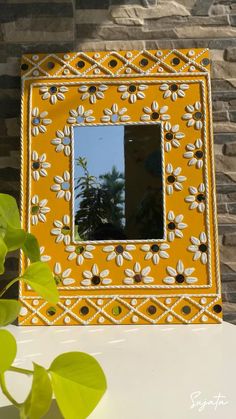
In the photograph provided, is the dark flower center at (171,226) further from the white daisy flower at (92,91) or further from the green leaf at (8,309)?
the green leaf at (8,309)

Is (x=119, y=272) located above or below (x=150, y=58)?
below

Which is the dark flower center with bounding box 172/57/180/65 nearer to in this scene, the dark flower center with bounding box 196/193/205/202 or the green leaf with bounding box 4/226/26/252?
the dark flower center with bounding box 196/193/205/202

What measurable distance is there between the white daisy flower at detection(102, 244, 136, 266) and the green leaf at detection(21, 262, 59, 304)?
448 millimetres

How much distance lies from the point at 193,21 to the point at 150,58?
19cm

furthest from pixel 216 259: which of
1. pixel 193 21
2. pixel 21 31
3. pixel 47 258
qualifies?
pixel 21 31

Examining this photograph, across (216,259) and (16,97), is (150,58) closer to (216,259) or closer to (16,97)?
(16,97)

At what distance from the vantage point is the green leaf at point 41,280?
463mm

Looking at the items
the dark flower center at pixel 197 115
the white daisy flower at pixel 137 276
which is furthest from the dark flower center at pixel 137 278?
the dark flower center at pixel 197 115

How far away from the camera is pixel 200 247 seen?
0.91m

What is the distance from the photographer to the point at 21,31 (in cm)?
105

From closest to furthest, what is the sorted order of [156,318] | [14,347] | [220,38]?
[14,347]
[156,318]
[220,38]

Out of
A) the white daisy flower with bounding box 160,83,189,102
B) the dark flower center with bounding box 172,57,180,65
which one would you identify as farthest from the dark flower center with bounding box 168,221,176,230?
the dark flower center with bounding box 172,57,180,65

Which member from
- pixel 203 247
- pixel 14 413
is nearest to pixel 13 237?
pixel 14 413

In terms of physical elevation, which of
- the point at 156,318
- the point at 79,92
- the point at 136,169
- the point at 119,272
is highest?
the point at 79,92
